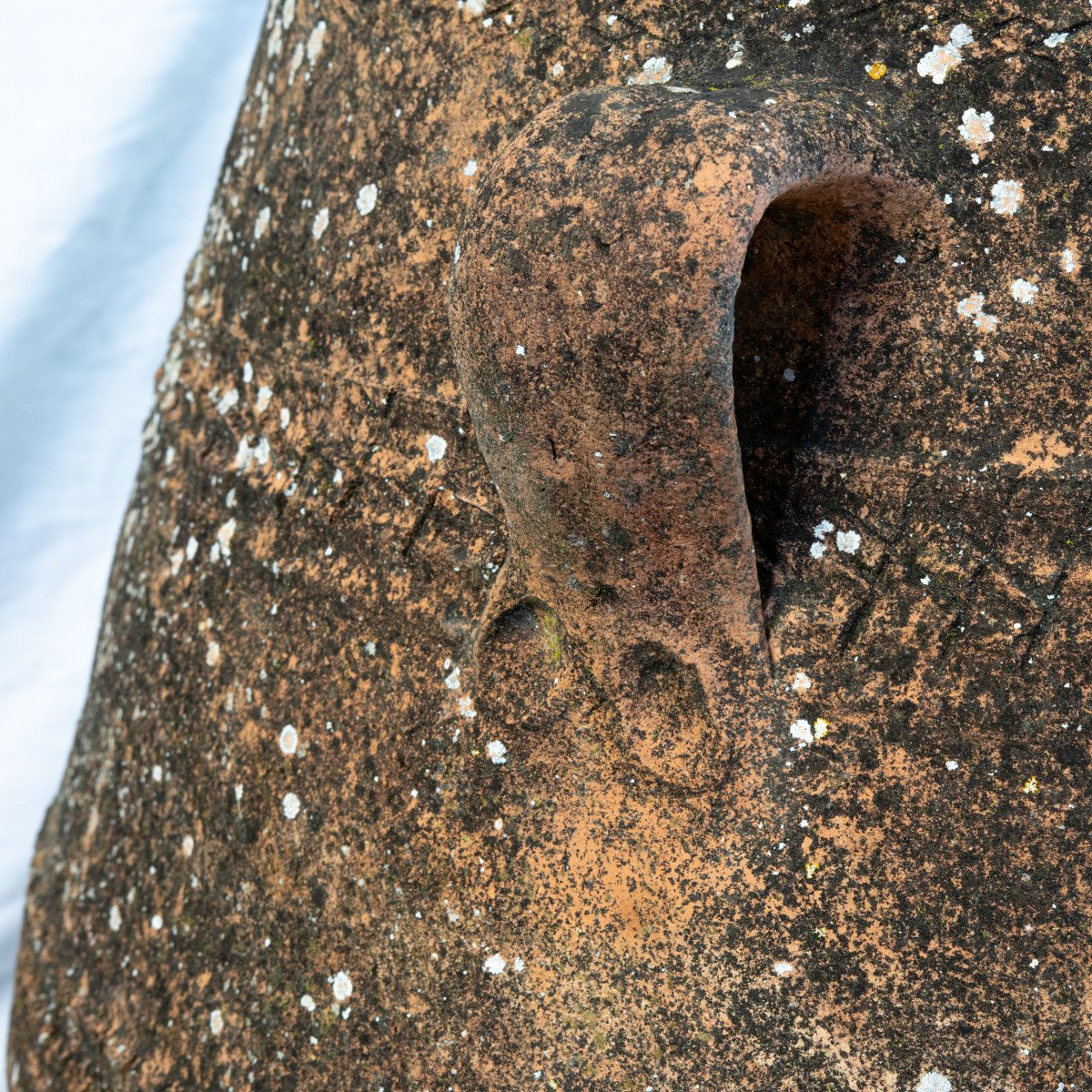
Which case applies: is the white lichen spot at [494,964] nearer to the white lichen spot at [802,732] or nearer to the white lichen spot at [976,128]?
the white lichen spot at [802,732]

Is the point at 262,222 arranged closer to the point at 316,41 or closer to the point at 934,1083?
the point at 316,41

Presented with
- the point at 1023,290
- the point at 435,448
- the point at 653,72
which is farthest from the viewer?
the point at 435,448

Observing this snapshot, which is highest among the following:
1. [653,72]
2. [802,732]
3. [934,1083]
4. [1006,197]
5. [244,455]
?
[653,72]

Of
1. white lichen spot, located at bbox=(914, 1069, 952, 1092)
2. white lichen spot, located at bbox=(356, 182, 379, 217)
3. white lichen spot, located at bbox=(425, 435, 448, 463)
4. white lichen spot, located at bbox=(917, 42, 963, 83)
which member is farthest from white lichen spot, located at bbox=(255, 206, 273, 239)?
white lichen spot, located at bbox=(914, 1069, 952, 1092)

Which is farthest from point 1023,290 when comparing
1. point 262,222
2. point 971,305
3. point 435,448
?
point 262,222

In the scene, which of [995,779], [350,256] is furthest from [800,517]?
[350,256]

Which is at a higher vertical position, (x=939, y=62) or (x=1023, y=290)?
(x=939, y=62)

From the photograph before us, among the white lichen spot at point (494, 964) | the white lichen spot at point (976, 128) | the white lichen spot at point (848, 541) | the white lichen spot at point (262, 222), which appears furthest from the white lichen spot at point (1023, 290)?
the white lichen spot at point (262, 222)
